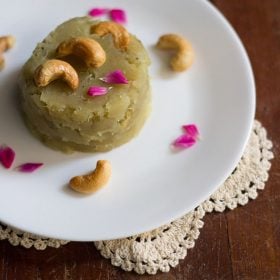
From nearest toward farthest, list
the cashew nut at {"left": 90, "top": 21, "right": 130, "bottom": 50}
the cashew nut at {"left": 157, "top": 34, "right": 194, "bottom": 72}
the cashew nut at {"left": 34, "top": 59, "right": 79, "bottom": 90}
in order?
1. the cashew nut at {"left": 34, "top": 59, "right": 79, "bottom": 90}
2. the cashew nut at {"left": 90, "top": 21, "right": 130, "bottom": 50}
3. the cashew nut at {"left": 157, "top": 34, "right": 194, "bottom": 72}

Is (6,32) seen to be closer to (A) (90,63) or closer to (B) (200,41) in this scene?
(A) (90,63)

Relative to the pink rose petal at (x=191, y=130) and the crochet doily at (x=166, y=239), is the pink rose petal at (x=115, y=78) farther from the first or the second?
the crochet doily at (x=166, y=239)

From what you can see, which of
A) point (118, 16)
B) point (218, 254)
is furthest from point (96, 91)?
point (218, 254)

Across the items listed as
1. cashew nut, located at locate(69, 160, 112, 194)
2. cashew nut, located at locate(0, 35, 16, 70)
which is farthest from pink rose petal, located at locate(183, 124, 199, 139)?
cashew nut, located at locate(0, 35, 16, 70)

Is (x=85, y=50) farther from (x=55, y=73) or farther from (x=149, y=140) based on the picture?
(x=149, y=140)

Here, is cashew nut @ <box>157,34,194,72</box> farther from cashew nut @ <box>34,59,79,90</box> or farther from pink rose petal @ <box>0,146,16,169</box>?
pink rose petal @ <box>0,146,16,169</box>

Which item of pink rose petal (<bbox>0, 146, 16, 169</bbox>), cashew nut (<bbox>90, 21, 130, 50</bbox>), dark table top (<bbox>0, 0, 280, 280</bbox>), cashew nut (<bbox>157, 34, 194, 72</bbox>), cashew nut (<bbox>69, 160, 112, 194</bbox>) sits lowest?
dark table top (<bbox>0, 0, 280, 280</bbox>)

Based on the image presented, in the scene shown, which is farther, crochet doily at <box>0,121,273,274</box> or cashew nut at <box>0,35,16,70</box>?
cashew nut at <box>0,35,16,70</box>
